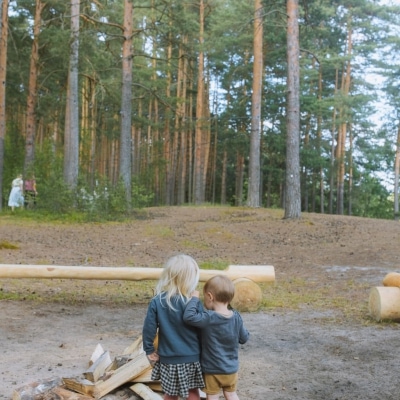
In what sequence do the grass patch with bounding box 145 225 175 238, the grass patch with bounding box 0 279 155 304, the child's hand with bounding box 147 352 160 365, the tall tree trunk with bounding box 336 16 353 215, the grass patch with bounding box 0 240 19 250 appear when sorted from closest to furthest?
the child's hand with bounding box 147 352 160 365
the grass patch with bounding box 0 279 155 304
the grass patch with bounding box 0 240 19 250
the grass patch with bounding box 145 225 175 238
the tall tree trunk with bounding box 336 16 353 215

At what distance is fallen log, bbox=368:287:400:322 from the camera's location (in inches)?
264

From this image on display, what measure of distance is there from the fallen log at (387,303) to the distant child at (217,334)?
3.74 meters

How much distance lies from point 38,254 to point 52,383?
787cm

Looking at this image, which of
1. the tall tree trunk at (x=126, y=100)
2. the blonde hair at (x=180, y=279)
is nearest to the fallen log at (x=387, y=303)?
the blonde hair at (x=180, y=279)

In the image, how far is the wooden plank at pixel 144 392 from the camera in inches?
154

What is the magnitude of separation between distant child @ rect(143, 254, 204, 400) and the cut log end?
156 inches

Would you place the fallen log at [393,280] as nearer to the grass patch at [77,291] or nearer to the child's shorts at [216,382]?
the grass patch at [77,291]

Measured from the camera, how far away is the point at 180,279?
11.5 ft

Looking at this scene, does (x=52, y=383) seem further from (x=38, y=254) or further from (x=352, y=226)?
(x=352, y=226)

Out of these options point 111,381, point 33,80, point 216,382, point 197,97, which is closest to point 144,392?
point 111,381

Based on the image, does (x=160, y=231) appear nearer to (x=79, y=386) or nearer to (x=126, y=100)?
(x=126, y=100)

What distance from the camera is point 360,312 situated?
744 cm

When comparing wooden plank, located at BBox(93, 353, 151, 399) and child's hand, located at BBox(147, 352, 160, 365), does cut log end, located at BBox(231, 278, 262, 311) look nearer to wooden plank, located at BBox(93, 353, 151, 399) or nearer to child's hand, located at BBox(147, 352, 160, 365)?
wooden plank, located at BBox(93, 353, 151, 399)

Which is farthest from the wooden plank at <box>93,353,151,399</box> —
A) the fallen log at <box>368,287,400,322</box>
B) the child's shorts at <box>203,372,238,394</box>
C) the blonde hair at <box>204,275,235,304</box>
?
the fallen log at <box>368,287,400,322</box>
